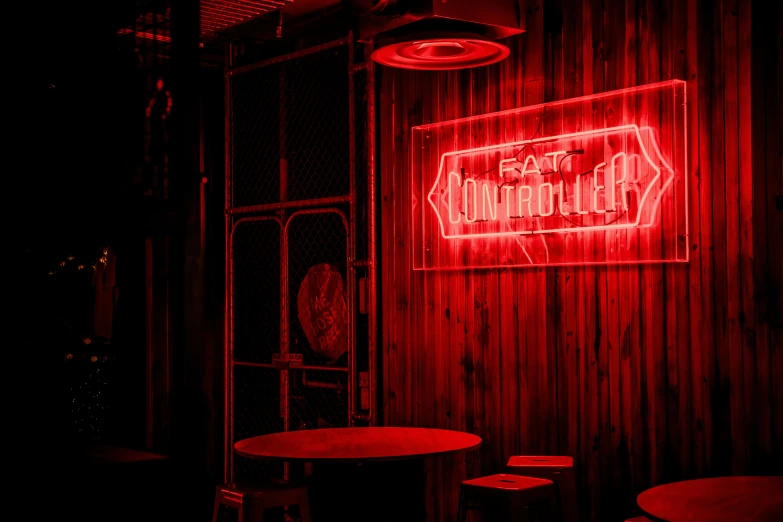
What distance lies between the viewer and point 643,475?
5.00 meters

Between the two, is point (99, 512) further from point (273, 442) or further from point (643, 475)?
point (643, 475)

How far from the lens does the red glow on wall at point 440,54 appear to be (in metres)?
4.73

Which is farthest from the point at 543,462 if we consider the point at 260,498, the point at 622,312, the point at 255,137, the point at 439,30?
the point at 255,137

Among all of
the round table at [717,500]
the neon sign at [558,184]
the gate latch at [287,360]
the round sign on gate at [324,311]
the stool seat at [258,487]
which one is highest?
the neon sign at [558,184]

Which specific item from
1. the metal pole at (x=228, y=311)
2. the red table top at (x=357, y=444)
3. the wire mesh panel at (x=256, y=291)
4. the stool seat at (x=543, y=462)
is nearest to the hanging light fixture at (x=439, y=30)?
the red table top at (x=357, y=444)

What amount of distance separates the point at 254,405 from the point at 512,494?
13.3 feet

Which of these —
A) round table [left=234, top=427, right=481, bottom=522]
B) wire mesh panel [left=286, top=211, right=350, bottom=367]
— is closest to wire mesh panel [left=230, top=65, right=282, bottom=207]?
wire mesh panel [left=286, top=211, right=350, bottom=367]

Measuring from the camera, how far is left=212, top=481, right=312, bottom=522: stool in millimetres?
4941

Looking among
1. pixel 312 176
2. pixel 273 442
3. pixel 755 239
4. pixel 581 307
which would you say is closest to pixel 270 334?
pixel 312 176

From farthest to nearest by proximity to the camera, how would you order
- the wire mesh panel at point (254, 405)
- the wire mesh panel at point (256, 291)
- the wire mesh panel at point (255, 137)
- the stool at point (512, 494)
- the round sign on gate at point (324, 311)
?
the wire mesh panel at point (256, 291)
the wire mesh panel at point (254, 405)
the wire mesh panel at point (255, 137)
the round sign on gate at point (324, 311)
the stool at point (512, 494)

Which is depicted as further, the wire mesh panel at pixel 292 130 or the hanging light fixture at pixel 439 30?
the wire mesh panel at pixel 292 130

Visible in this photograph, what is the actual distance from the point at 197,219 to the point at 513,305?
3.17 meters

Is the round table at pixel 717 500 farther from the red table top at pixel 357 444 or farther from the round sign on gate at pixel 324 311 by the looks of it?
the round sign on gate at pixel 324 311

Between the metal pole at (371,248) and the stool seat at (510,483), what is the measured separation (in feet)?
6.41
